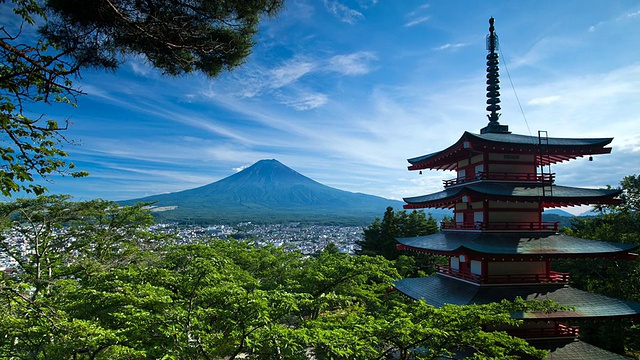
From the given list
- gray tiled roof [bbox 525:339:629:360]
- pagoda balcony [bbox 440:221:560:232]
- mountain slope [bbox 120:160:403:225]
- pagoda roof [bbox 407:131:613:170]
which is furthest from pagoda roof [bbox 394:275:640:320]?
mountain slope [bbox 120:160:403:225]

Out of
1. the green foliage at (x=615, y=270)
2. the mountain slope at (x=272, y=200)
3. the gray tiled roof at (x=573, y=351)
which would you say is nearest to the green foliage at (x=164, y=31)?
the gray tiled roof at (x=573, y=351)

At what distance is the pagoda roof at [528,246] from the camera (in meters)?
9.88

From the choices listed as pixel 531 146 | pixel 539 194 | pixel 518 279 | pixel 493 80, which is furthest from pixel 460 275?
pixel 493 80

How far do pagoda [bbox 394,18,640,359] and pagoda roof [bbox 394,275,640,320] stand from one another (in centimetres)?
3

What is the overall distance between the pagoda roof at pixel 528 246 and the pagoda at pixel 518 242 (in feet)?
0.10

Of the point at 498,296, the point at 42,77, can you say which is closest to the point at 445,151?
the point at 498,296

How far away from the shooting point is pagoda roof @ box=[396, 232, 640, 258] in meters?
9.88

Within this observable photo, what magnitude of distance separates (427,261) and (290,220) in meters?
85.1

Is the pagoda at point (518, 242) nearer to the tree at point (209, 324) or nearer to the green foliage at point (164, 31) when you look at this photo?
the tree at point (209, 324)

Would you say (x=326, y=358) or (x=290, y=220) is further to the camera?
(x=290, y=220)

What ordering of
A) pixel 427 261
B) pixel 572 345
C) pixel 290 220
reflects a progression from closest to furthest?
pixel 572 345, pixel 427 261, pixel 290 220

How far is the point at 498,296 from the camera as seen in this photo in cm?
987

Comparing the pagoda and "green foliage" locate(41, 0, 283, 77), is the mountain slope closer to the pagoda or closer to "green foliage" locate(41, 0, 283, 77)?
the pagoda

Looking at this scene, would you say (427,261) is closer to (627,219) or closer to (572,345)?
(627,219)
